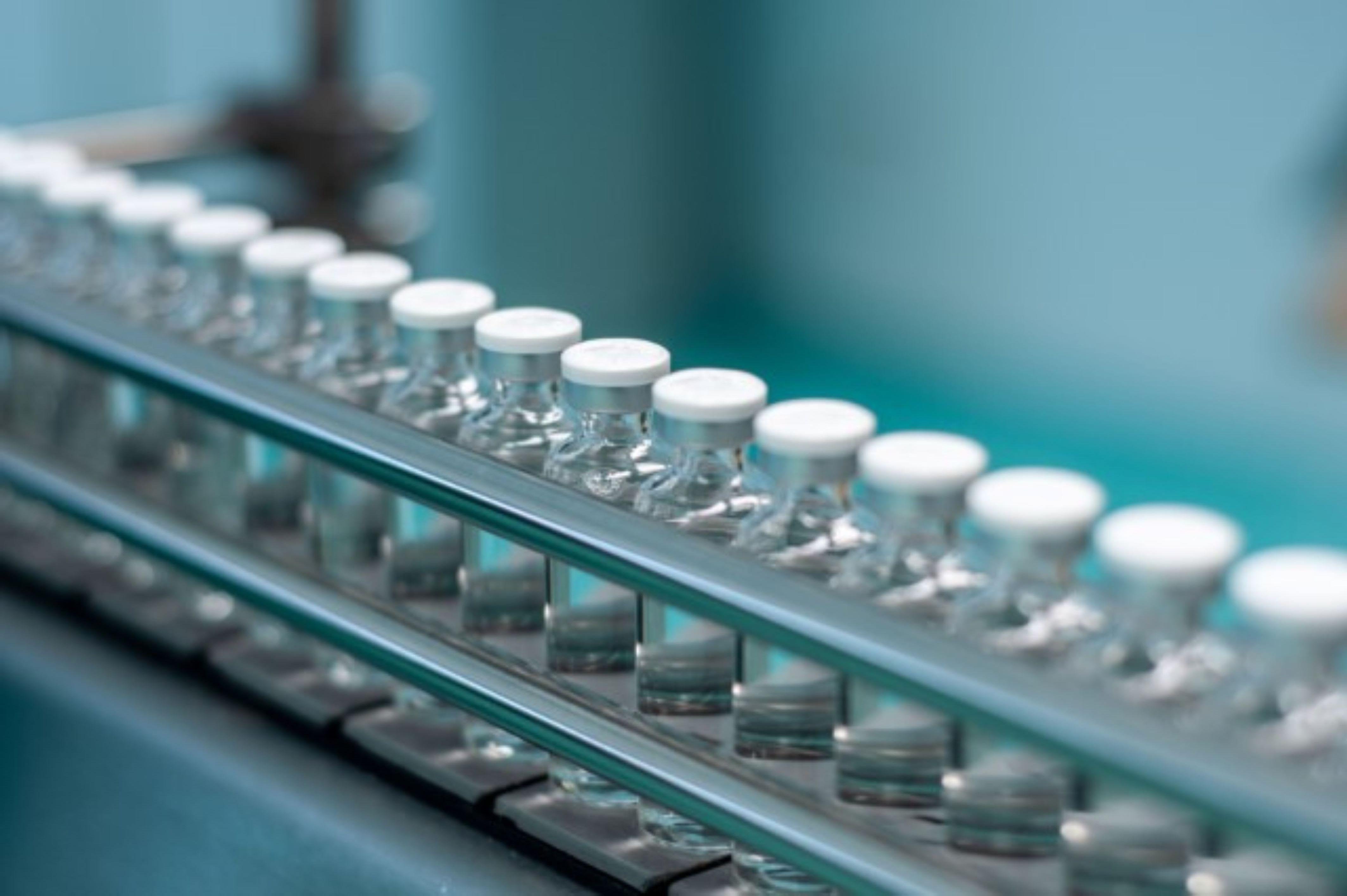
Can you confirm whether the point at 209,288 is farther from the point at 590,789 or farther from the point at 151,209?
the point at 590,789

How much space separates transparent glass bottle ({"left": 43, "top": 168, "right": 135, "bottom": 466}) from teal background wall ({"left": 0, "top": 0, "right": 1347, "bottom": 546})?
152cm

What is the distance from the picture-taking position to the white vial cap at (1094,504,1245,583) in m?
0.48

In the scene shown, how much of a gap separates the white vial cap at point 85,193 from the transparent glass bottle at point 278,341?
113 millimetres

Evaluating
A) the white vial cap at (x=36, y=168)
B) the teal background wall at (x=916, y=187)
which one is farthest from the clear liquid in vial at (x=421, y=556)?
the teal background wall at (x=916, y=187)

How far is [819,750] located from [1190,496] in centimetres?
230

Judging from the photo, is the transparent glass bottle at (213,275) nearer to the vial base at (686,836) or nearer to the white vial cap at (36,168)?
the white vial cap at (36,168)

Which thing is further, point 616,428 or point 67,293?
point 67,293

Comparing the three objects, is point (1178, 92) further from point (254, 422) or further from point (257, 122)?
point (254, 422)

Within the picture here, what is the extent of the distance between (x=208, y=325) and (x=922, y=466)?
40 cm

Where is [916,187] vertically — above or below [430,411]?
below

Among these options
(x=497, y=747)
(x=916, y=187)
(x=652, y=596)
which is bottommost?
(x=916, y=187)

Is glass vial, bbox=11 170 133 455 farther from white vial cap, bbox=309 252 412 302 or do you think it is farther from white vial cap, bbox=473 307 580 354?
white vial cap, bbox=473 307 580 354

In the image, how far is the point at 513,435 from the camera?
68 cm

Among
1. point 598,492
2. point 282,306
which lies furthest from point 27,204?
point 598,492
